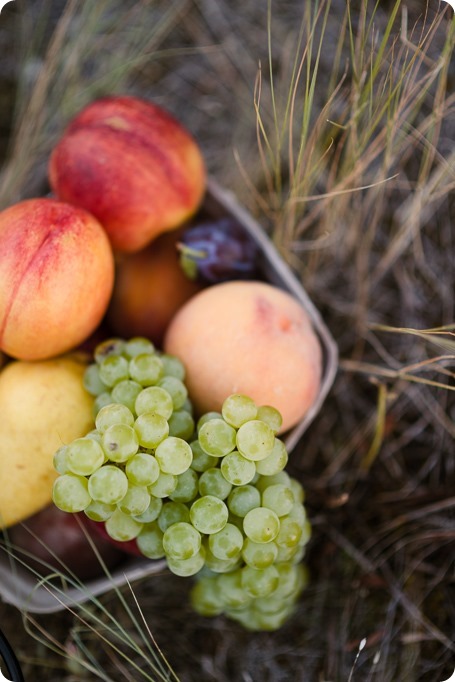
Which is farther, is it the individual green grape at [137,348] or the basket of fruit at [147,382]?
the individual green grape at [137,348]

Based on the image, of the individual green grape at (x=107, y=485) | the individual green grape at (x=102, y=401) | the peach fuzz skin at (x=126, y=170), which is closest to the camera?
the individual green grape at (x=107, y=485)

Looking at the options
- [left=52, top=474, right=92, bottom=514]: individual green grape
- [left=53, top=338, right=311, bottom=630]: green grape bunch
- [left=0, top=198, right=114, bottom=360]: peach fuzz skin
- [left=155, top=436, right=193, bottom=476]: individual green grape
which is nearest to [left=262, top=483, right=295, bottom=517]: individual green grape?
[left=53, top=338, right=311, bottom=630]: green grape bunch

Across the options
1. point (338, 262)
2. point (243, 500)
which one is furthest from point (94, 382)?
point (338, 262)

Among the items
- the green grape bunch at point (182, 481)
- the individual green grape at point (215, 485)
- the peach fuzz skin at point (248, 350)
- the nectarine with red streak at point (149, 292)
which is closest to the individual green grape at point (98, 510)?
the green grape bunch at point (182, 481)

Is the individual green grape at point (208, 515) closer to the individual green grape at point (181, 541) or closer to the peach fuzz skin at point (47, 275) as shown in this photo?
the individual green grape at point (181, 541)

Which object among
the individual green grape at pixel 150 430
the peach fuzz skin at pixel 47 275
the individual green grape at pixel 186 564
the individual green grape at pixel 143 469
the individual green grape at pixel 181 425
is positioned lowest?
the individual green grape at pixel 186 564

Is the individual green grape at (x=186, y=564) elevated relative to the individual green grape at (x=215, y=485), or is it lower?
lower
